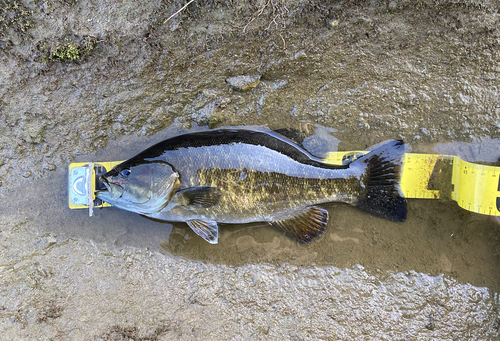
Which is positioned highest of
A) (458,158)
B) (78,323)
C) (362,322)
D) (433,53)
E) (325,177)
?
(433,53)

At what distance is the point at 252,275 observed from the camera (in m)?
3.19

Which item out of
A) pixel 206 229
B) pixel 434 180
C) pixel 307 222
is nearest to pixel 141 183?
pixel 206 229

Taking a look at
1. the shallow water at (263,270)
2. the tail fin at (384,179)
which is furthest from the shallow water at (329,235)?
the tail fin at (384,179)

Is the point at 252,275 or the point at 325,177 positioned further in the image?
the point at 252,275

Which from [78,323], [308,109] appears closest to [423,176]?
[308,109]

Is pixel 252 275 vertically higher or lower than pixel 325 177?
lower

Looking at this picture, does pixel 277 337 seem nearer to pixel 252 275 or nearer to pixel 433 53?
pixel 252 275

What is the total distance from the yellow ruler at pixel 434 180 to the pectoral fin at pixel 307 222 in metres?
0.58

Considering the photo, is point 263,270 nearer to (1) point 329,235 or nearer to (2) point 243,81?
(1) point 329,235

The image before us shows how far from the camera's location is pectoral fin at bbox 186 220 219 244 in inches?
122

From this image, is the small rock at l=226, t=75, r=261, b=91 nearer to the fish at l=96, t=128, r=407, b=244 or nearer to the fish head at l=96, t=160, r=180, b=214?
the fish at l=96, t=128, r=407, b=244

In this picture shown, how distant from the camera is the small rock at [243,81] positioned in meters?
3.21

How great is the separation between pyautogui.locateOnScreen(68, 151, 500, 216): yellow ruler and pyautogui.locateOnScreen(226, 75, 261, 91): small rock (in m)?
1.18

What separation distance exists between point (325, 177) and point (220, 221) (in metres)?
1.21
